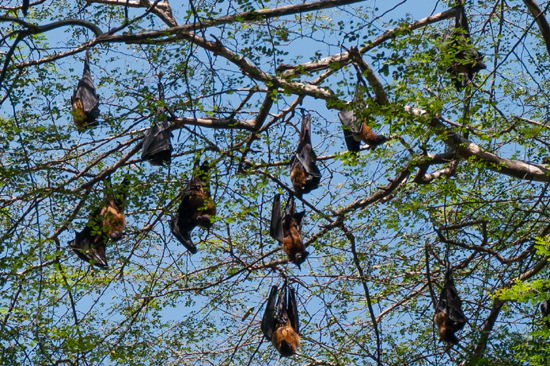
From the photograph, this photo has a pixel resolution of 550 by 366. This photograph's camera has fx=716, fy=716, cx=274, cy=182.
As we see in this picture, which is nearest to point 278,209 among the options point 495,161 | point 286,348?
point 286,348

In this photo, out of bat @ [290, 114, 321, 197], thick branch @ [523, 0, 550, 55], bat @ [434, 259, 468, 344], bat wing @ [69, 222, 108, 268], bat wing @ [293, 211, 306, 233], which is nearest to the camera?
thick branch @ [523, 0, 550, 55]

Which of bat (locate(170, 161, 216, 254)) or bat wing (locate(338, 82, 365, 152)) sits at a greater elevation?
bat wing (locate(338, 82, 365, 152))

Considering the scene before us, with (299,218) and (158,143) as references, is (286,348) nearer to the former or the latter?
(299,218)

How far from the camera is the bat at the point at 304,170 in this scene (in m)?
8.17

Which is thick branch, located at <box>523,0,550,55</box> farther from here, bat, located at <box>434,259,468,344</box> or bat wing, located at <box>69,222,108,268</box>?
bat wing, located at <box>69,222,108,268</box>

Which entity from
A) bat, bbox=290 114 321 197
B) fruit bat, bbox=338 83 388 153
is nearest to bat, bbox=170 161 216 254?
bat, bbox=290 114 321 197

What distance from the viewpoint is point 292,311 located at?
9109mm

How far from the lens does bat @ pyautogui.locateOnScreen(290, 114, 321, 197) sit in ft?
26.8

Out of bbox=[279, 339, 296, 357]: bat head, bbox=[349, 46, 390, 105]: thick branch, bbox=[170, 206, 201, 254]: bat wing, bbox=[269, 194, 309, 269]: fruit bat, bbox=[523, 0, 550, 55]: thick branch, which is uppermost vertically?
bbox=[523, 0, 550, 55]: thick branch

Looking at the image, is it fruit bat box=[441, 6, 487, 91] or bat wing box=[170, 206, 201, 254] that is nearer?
fruit bat box=[441, 6, 487, 91]

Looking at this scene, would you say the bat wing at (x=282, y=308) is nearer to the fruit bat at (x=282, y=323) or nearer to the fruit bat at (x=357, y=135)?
the fruit bat at (x=282, y=323)

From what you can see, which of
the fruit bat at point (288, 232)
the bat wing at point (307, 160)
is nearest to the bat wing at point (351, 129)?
the bat wing at point (307, 160)

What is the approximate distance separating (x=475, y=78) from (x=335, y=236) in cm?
261

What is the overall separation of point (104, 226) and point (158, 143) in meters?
1.10
